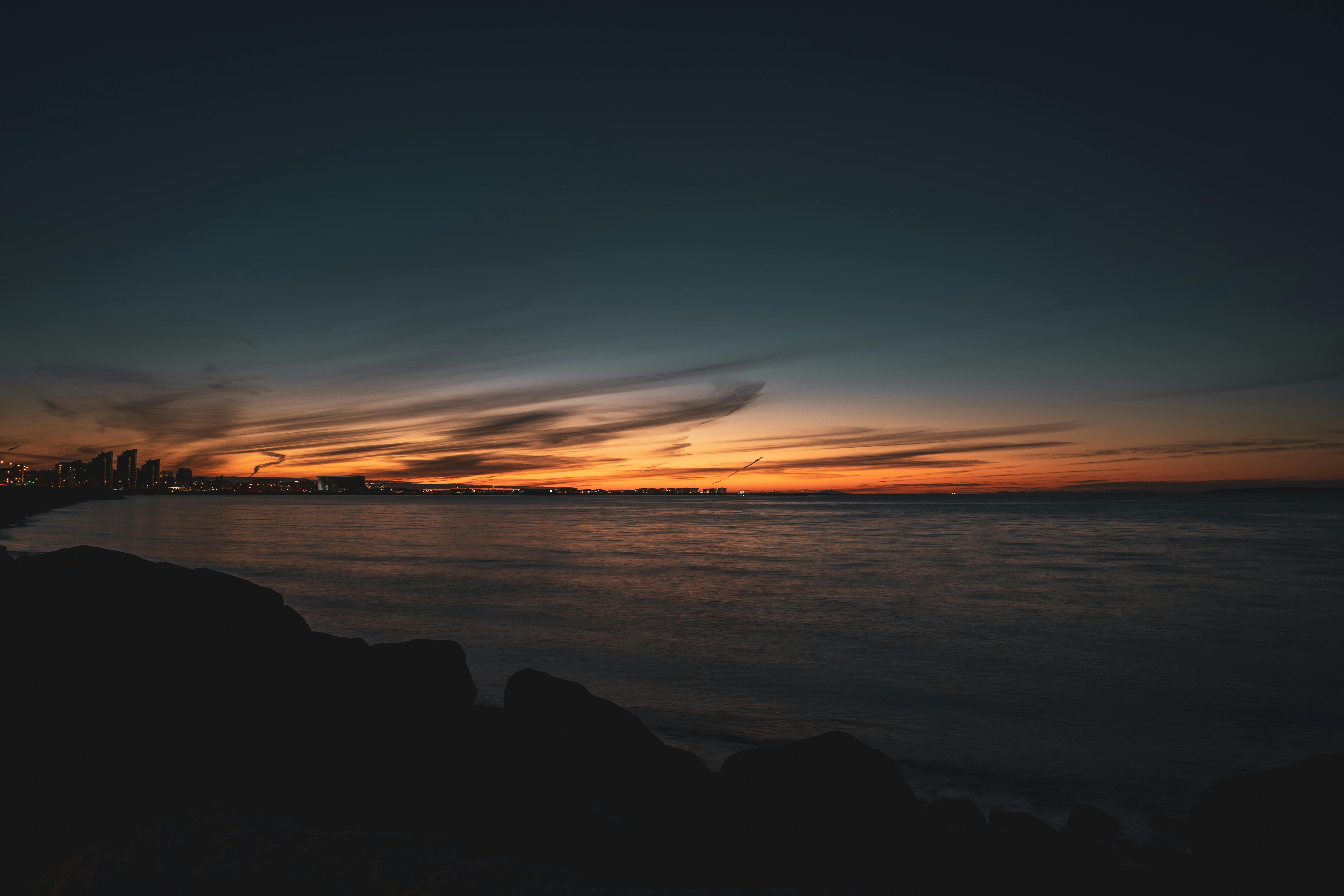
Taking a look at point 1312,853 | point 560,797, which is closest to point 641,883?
point 560,797

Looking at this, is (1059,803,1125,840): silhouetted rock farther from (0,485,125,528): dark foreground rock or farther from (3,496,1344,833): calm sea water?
(0,485,125,528): dark foreground rock

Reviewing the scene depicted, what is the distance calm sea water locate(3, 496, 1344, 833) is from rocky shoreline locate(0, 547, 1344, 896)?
88.3 inches

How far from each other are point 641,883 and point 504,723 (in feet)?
10.4

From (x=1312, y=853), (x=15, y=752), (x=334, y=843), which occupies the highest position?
(x=334, y=843)

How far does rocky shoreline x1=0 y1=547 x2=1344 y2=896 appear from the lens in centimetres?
275

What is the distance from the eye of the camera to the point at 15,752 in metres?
4.77

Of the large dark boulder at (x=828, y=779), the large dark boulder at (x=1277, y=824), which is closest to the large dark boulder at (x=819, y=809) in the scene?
the large dark boulder at (x=828, y=779)

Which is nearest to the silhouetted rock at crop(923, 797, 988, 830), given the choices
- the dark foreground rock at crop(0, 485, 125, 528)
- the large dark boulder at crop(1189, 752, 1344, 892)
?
the large dark boulder at crop(1189, 752, 1344, 892)

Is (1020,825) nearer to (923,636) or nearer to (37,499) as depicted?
(923,636)

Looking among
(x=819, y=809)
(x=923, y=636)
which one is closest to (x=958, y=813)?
(x=819, y=809)

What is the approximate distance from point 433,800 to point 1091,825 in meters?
5.47

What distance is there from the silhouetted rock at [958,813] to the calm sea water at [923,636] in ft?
3.58

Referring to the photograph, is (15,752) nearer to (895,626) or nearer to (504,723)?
(504,723)

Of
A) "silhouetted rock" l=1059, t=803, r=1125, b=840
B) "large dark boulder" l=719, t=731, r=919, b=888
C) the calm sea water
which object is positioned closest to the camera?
"large dark boulder" l=719, t=731, r=919, b=888
